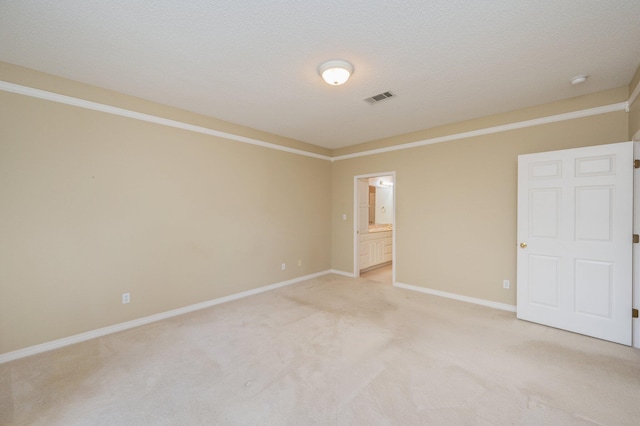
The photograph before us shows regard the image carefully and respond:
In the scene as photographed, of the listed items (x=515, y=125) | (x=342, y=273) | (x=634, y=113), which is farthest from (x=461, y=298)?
(x=634, y=113)

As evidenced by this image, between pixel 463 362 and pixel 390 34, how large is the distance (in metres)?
2.84

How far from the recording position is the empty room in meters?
1.88

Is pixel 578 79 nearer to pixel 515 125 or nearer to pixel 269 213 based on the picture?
pixel 515 125

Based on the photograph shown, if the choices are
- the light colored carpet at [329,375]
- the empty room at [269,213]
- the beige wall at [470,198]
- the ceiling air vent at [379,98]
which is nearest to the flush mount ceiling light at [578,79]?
the empty room at [269,213]

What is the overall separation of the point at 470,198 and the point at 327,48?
119 inches

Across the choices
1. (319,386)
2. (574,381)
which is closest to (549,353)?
(574,381)

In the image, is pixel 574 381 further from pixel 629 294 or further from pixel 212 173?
pixel 212 173

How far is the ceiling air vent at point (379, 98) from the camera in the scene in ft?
10.1

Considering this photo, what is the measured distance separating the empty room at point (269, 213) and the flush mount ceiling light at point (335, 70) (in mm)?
20

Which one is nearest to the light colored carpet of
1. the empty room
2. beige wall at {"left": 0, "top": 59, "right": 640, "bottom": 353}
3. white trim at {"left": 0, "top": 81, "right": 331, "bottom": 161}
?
the empty room

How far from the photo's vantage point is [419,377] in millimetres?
2160

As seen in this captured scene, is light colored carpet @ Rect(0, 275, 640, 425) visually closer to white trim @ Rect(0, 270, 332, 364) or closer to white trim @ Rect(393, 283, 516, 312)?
white trim @ Rect(0, 270, 332, 364)

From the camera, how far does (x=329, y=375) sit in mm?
2182

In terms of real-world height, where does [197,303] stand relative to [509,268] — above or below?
below
